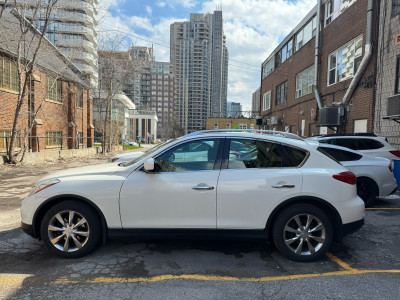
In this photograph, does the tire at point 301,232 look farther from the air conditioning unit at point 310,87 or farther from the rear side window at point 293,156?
the air conditioning unit at point 310,87

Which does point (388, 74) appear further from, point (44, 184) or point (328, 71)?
point (44, 184)

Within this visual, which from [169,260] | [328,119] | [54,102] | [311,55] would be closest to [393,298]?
[169,260]

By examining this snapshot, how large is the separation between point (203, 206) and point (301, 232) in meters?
1.27

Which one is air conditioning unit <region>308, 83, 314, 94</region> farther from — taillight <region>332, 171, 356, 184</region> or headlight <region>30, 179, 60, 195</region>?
headlight <region>30, 179, 60, 195</region>

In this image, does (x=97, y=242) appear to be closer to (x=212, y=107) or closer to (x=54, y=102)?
(x=54, y=102)

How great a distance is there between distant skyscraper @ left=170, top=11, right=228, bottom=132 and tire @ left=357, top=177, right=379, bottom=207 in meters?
30.7

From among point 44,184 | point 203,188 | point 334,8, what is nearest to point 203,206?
point 203,188

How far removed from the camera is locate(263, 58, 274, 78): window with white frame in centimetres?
2705

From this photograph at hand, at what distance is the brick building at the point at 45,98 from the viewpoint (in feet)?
48.2

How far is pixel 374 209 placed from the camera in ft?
19.8

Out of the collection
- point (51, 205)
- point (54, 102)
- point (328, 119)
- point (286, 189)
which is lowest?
point (51, 205)

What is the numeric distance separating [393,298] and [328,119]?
11519 millimetres

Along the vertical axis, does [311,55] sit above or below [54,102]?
above

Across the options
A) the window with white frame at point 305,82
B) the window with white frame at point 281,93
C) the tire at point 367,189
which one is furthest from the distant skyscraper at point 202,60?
the tire at point 367,189
